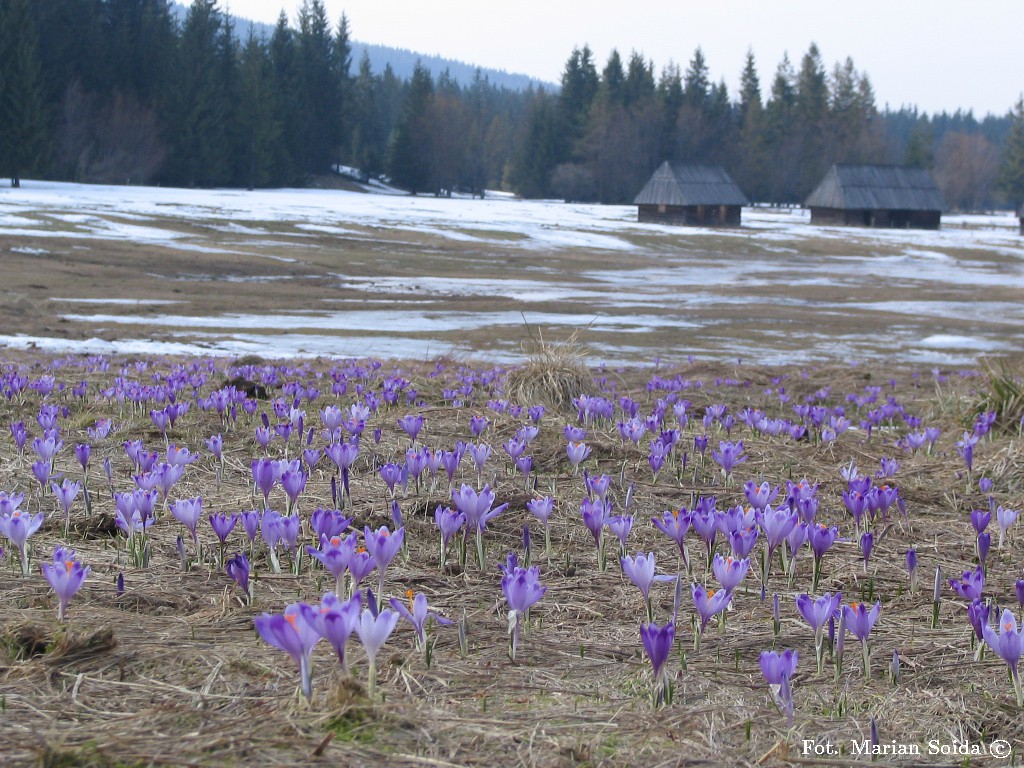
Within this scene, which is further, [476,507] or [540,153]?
[540,153]

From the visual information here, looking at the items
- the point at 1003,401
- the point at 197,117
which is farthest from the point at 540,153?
the point at 1003,401

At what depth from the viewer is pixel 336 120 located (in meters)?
86.0

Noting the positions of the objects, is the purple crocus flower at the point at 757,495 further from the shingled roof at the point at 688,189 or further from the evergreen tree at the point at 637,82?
the evergreen tree at the point at 637,82

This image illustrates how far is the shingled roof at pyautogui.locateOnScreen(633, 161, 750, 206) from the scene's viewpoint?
59094mm

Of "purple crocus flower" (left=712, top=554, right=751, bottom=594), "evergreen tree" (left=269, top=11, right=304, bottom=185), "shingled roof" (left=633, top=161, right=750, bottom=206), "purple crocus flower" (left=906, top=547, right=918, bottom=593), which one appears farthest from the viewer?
"evergreen tree" (left=269, top=11, right=304, bottom=185)

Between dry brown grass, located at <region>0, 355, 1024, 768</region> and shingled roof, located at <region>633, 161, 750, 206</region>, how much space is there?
56.3m

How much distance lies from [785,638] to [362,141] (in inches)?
4190

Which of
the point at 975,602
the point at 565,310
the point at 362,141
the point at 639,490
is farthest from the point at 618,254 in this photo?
the point at 362,141

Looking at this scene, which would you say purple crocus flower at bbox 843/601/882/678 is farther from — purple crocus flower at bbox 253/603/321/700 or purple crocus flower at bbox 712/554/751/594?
purple crocus flower at bbox 253/603/321/700

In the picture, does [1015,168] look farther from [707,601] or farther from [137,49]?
[707,601]

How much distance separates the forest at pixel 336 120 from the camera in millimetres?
60625

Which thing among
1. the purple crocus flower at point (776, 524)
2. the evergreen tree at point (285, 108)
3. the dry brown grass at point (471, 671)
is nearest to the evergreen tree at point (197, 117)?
the evergreen tree at point (285, 108)

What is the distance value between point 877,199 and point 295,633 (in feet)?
218

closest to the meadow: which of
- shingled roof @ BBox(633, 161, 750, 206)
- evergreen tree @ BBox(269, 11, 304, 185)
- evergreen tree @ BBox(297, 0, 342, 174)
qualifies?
shingled roof @ BBox(633, 161, 750, 206)
